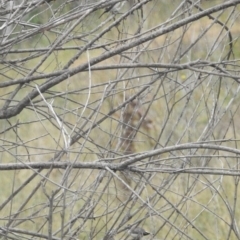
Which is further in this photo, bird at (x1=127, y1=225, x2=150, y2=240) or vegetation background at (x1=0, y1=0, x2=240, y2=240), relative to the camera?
bird at (x1=127, y1=225, x2=150, y2=240)

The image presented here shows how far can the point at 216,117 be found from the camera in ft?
7.99

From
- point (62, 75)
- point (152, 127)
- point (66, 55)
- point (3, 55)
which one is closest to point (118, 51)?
point (62, 75)

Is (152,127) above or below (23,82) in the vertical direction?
above

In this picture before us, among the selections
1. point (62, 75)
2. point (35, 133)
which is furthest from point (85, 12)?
point (35, 133)

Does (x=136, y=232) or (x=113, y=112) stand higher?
(x=113, y=112)

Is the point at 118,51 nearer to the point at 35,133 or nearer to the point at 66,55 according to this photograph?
the point at 35,133

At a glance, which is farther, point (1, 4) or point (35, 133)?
point (35, 133)

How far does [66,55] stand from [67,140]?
644cm

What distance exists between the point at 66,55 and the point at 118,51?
6130mm

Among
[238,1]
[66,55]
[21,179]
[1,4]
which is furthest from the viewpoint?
[66,55]

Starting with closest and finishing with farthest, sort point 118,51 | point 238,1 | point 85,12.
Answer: point 238,1
point 118,51
point 85,12

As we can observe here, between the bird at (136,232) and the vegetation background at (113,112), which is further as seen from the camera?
the bird at (136,232)

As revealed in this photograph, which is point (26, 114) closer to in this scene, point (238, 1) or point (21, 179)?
point (21, 179)

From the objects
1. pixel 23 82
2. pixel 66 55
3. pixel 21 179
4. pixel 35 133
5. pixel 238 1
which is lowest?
pixel 23 82
